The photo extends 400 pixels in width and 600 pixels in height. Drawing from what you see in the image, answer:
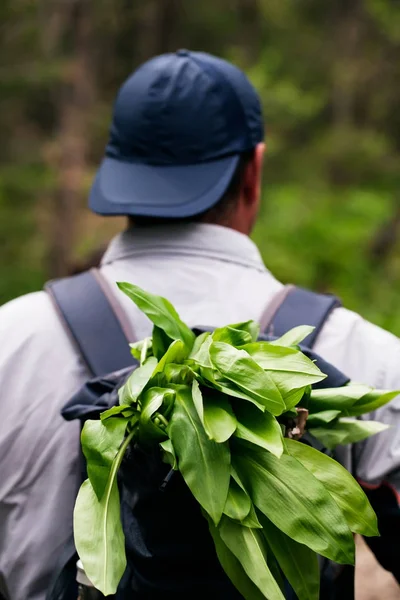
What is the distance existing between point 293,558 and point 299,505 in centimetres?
12

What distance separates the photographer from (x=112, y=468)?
5.09ft

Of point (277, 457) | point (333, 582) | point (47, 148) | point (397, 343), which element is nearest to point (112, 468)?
point (277, 457)

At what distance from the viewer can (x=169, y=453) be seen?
153 centimetres

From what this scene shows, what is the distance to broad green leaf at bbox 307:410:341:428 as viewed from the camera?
1.78 metres

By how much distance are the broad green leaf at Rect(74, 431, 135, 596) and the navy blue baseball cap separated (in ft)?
2.63

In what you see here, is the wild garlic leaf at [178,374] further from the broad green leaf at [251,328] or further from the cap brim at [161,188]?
the cap brim at [161,188]

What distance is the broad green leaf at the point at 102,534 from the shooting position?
146 cm

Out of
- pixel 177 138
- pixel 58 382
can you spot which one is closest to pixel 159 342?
pixel 58 382

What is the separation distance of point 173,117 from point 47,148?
8696 millimetres

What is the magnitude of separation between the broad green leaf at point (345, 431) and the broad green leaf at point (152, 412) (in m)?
0.41

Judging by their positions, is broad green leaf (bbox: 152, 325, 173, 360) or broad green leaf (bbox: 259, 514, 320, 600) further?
broad green leaf (bbox: 152, 325, 173, 360)

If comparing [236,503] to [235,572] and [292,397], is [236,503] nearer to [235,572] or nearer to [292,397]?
[235,572]

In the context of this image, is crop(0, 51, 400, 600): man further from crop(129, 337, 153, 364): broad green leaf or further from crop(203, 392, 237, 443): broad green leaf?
crop(203, 392, 237, 443): broad green leaf

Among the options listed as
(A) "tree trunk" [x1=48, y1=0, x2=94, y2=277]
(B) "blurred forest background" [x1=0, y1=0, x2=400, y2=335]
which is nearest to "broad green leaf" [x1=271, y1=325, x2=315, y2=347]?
(B) "blurred forest background" [x1=0, y1=0, x2=400, y2=335]
